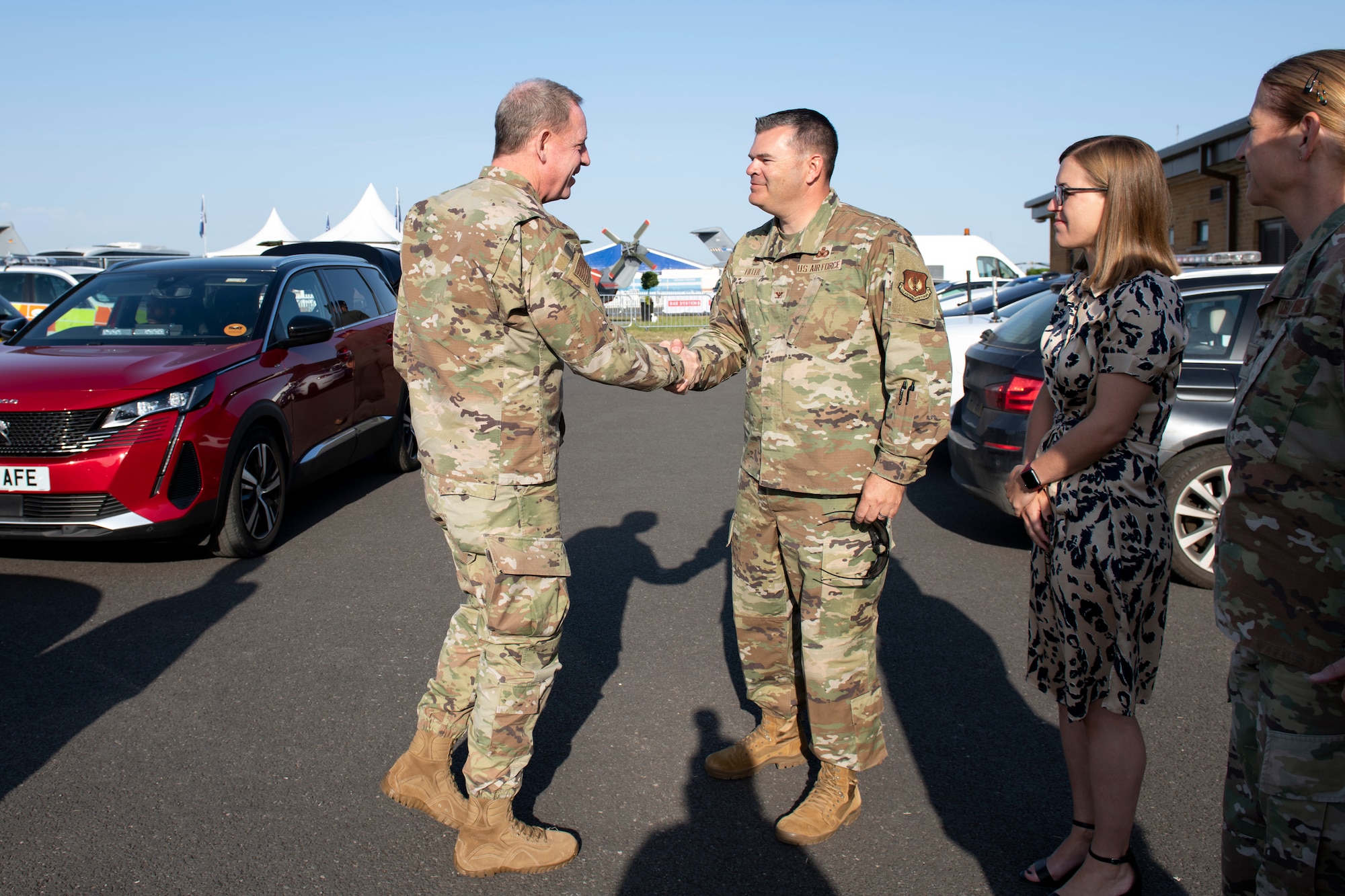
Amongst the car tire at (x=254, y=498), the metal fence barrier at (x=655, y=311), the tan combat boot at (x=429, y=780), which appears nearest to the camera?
the tan combat boot at (x=429, y=780)

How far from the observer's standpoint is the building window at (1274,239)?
50.8 ft

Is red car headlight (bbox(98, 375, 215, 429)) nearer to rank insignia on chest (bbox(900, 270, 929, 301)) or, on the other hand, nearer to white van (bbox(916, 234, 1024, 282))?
rank insignia on chest (bbox(900, 270, 929, 301))

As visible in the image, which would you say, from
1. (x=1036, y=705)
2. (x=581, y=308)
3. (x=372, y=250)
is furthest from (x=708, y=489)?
(x=372, y=250)

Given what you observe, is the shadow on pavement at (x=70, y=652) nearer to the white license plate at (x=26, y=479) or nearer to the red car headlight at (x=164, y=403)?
the white license plate at (x=26, y=479)

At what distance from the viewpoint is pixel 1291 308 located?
5.59 ft

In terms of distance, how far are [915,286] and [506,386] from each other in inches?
48.1

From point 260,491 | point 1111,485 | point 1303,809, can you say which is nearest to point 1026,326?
point 1111,485

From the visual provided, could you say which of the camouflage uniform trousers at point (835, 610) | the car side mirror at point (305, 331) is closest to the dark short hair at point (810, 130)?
the camouflage uniform trousers at point (835, 610)

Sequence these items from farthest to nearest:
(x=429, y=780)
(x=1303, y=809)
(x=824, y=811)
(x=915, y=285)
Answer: (x=429, y=780) → (x=824, y=811) → (x=915, y=285) → (x=1303, y=809)

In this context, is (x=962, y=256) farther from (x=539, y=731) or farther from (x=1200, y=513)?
(x=539, y=731)

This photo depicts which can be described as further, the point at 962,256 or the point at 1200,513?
the point at 962,256

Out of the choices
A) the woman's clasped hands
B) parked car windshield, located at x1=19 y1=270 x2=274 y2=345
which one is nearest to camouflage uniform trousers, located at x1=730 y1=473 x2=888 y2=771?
the woman's clasped hands

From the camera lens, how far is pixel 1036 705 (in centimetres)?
378

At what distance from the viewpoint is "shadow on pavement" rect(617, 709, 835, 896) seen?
8.73 feet
